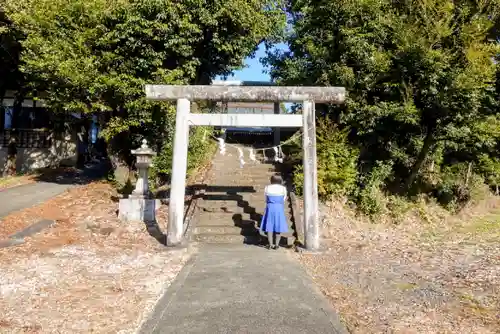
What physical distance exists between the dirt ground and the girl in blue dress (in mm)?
778

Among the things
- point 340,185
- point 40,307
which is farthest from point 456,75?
point 40,307

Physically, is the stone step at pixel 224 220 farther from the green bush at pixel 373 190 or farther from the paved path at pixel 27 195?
the paved path at pixel 27 195

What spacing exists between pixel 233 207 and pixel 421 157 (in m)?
5.86

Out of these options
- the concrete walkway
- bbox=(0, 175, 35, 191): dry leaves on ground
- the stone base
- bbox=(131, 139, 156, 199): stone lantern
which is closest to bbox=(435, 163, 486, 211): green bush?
the concrete walkway

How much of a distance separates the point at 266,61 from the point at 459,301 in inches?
448

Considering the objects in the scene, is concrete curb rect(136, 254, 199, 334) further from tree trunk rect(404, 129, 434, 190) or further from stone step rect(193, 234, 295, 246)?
tree trunk rect(404, 129, 434, 190)

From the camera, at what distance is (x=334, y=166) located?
11.3 metres

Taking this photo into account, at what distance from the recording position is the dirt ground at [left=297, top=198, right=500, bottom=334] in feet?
16.3

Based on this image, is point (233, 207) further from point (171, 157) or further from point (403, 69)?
point (403, 69)

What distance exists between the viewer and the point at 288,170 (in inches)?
535

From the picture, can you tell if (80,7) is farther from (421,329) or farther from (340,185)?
(421,329)

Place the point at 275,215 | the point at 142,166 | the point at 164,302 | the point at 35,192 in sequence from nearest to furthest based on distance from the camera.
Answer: the point at 164,302
the point at 275,215
the point at 142,166
the point at 35,192

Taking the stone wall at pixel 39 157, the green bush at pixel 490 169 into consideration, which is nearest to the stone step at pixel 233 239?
the green bush at pixel 490 169

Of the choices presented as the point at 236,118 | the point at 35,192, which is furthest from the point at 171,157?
the point at 35,192
